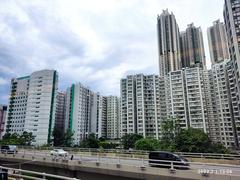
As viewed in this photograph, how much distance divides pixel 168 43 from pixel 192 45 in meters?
27.9

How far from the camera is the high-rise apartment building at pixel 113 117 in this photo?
14561cm

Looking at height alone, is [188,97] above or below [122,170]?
above

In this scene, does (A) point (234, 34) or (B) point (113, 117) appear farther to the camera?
(B) point (113, 117)

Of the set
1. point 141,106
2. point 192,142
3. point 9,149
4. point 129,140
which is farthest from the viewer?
point 141,106

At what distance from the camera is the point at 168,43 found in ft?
562

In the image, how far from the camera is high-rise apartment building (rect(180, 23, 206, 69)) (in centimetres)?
18152

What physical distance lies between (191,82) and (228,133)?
29911mm

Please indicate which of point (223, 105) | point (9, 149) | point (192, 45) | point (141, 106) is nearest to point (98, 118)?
point (141, 106)

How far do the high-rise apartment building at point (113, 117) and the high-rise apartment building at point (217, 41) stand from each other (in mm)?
96464

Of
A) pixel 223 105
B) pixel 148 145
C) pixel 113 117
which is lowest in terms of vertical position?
pixel 148 145

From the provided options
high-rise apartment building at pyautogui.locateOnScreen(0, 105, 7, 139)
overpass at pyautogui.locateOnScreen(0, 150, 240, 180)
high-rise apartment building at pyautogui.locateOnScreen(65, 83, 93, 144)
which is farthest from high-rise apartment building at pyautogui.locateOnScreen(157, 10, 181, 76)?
overpass at pyautogui.locateOnScreen(0, 150, 240, 180)

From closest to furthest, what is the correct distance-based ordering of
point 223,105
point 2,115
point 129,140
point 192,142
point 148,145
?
1. point 192,142
2. point 148,145
3. point 129,140
4. point 223,105
5. point 2,115

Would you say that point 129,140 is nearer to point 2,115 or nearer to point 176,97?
point 176,97

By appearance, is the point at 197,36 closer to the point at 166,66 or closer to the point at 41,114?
the point at 166,66
